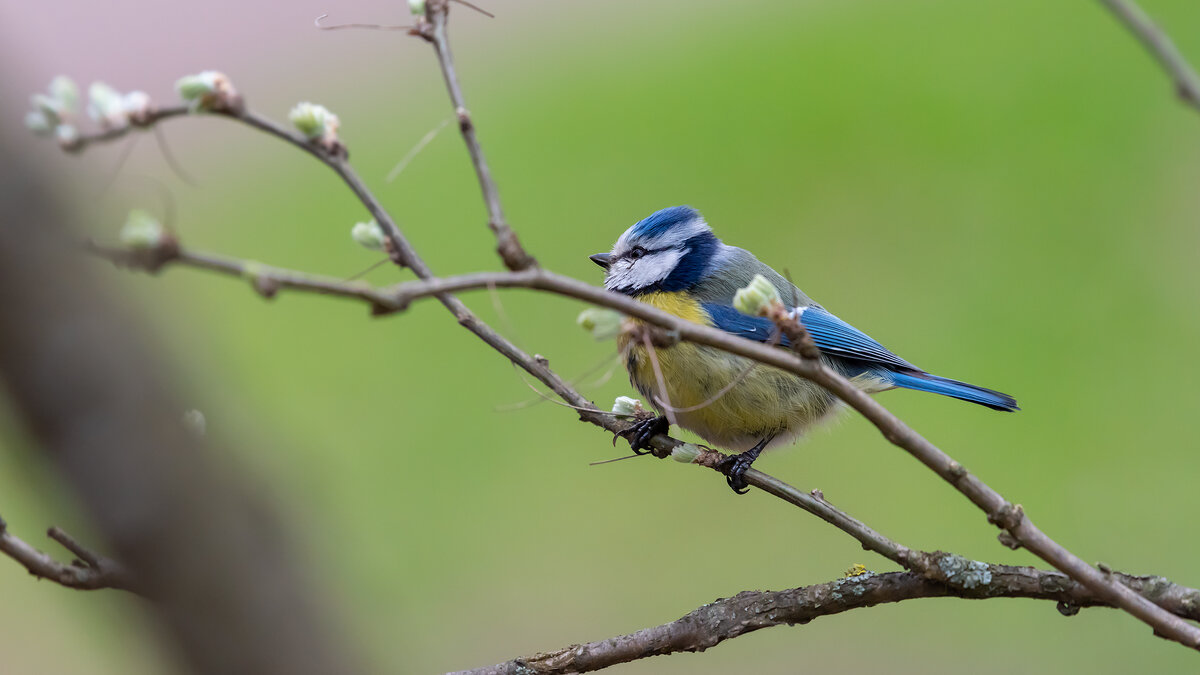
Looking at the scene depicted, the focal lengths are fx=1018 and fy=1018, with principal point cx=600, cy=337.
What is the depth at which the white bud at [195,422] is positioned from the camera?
3.11ft

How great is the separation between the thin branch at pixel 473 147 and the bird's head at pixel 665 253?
154 centimetres

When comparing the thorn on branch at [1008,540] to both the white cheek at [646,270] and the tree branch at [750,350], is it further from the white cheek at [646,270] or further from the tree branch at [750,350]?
the white cheek at [646,270]

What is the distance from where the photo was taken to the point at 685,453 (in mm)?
1924

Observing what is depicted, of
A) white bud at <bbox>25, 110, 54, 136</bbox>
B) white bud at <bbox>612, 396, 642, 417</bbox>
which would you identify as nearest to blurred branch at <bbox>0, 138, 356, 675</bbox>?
white bud at <bbox>25, 110, 54, 136</bbox>

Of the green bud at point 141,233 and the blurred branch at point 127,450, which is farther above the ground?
the green bud at point 141,233

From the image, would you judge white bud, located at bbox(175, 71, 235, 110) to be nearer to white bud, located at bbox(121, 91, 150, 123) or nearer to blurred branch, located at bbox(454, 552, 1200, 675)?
white bud, located at bbox(121, 91, 150, 123)

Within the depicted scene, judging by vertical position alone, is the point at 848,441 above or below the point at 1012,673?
above

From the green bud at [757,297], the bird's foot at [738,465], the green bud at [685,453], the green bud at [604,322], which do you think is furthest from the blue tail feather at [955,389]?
the green bud at [604,322]

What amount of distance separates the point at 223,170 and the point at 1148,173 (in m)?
5.57

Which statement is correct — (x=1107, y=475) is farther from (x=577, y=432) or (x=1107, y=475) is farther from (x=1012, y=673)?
(x=577, y=432)

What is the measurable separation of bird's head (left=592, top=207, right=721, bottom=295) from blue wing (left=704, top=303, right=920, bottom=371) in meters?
0.16

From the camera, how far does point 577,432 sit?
5.20 meters

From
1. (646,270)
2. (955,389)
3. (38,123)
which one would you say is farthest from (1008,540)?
(646,270)

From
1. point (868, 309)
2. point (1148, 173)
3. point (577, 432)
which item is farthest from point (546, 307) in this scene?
point (1148, 173)
